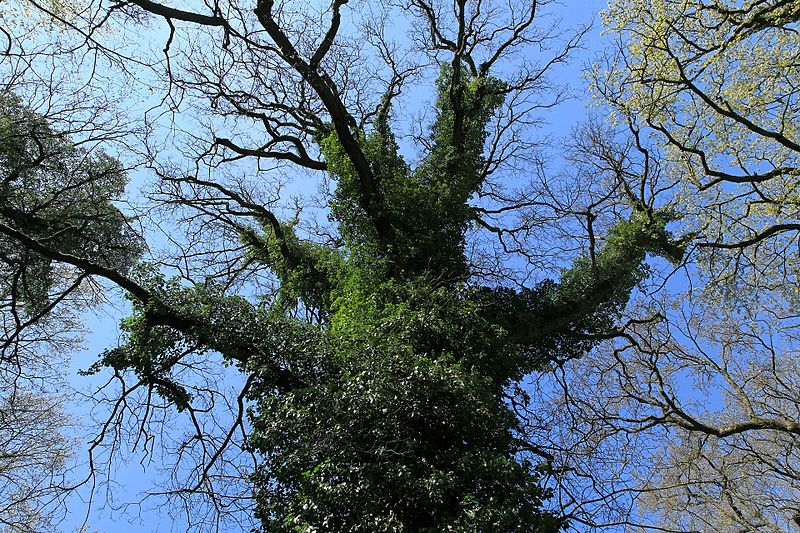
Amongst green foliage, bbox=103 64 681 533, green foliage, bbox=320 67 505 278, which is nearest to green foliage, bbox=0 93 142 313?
green foliage, bbox=103 64 681 533

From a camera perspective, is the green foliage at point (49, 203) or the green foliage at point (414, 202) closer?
the green foliage at point (414, 202)

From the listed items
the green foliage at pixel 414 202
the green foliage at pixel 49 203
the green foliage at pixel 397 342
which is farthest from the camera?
the green foliage at pixel 49 203

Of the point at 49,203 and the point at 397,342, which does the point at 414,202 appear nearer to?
the point at 397,342

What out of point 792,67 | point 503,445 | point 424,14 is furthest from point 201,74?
point 792,67

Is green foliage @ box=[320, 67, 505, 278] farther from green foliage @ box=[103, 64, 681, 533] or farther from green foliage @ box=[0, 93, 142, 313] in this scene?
green foliage @ box=[0, 93, 142, 313]

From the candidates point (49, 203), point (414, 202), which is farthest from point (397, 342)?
point (49, 203)

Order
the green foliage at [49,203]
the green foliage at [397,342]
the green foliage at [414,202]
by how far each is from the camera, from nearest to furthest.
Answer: the green foliage at [397,342] < the green foliage at [414,202] < the green foliage at [49,203]

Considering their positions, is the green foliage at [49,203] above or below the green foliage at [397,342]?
above

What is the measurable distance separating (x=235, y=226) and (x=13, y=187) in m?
4.26

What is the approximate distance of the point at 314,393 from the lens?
6867 mm

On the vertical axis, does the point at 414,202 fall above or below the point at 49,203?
below

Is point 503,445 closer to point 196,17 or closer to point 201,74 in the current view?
point 196,17

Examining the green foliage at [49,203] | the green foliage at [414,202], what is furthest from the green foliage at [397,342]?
the green foliage at [49,203]

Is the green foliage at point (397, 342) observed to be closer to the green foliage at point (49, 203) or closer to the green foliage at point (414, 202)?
the green foliage at point (414, 202)
